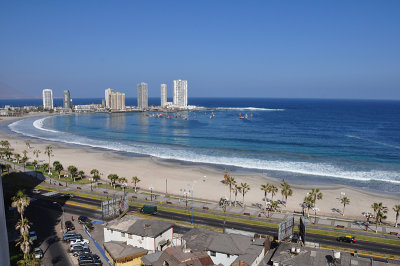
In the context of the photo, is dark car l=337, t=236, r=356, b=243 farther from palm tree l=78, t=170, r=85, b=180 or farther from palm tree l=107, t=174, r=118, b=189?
palm tree l=78, t=170, r=85, b=180

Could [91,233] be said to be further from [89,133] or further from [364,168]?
[89,133]

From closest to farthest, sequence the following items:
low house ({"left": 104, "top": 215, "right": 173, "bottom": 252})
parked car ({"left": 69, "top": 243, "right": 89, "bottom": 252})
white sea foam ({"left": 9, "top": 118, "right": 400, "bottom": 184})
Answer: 1. low house ({"left": 104, "top": 215, "right": 173, "bottom": 252})
2. parked car ({"left": 69, "top": 243, "right": 89, "bottom": 252})
3. white sea foam ({"left": 9, "top": 118, "right": 400, "bottom": 184})

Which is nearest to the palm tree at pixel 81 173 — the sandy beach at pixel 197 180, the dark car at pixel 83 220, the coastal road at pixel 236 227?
the sandy beach at pixel 197 180

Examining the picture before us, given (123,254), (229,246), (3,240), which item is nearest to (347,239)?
(229,246)

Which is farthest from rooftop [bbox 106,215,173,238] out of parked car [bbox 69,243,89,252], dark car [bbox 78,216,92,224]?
dark car [bbox 78,216,92,224]

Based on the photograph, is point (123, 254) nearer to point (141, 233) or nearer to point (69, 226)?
point (141, 233)
